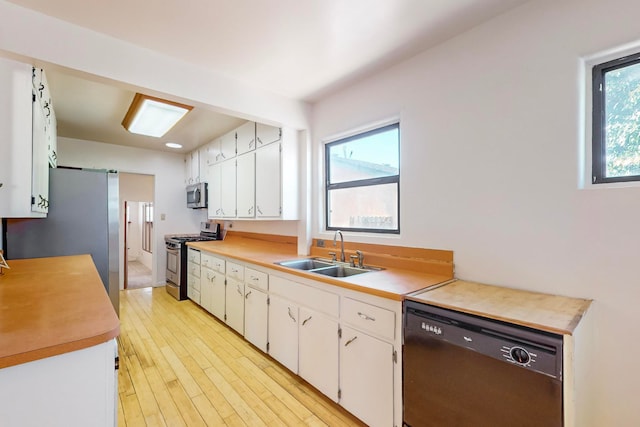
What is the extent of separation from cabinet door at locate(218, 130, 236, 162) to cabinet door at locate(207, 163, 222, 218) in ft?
0.64

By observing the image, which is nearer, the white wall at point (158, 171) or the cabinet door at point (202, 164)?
the white wall at point (158, 171)

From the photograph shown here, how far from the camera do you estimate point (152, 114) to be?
9.48 feet

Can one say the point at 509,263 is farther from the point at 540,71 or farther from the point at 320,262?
the point at 320,262

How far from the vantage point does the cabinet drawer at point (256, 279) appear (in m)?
2.52

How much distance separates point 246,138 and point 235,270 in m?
1.64

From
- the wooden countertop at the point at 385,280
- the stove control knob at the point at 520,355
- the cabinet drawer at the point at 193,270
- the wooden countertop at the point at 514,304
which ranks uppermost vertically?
the wooden countertop at the point at 514,304

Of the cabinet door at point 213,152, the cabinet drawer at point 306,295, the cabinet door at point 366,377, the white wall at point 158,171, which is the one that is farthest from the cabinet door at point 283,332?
the white wall at point 158,171

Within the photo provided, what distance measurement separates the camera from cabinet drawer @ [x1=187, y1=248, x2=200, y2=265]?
3.99m

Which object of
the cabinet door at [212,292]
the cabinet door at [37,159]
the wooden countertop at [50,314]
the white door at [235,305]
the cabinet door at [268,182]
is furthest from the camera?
the cabinet door at [212,292]

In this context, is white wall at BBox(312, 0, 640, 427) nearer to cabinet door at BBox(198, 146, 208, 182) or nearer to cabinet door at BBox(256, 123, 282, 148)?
cabinet door at BBox(256, 123, 282, 148)

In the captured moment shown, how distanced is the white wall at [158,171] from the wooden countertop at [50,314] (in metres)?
3.11

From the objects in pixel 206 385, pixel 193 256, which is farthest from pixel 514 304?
pixel 193 256

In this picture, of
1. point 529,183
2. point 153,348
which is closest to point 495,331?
point 529,183

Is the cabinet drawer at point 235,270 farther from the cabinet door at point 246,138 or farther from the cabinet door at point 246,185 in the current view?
the cabinet door at point 246,138
